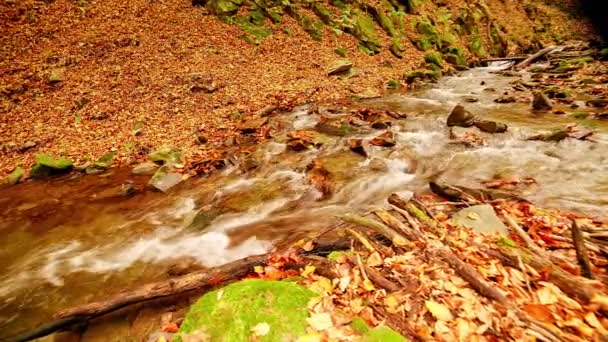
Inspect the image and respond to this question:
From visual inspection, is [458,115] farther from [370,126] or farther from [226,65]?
[226,65]

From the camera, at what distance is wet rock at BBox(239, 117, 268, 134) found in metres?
9.55

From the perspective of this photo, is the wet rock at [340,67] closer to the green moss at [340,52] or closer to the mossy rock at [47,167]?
the green moss at [340,52]

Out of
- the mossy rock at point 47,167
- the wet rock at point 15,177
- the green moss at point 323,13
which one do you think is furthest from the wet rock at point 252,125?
the green moss at point 323,13

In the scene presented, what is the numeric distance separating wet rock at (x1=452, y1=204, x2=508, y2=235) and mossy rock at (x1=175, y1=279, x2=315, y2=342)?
6.32 feet

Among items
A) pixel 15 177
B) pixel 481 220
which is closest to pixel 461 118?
pixel 481 220

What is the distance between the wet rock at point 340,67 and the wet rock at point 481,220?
10.9m

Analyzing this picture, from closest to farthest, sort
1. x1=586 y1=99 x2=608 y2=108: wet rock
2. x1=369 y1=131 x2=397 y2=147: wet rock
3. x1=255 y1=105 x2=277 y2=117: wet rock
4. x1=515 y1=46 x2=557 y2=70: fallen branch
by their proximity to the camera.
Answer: x1=369 y1=131 x2=397 y2=147: wet rock < x1=586 y1=99 x2=608 y2=108: wet rock < x1=255 y1=105 x2=277 y2=117: wet rock < x1=515 y1=46 x2=557 y2=70: fallen branch

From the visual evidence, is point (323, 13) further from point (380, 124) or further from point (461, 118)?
point (461, 118)

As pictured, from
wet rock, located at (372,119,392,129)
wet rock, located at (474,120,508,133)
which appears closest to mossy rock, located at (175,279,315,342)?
wet rock, located at (372,119,392,129)

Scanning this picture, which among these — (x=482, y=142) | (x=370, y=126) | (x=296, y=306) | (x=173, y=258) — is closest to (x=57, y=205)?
(x=173, y=258)

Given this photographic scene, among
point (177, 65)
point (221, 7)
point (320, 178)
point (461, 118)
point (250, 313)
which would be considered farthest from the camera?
point (221, 7)

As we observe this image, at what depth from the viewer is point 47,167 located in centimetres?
805

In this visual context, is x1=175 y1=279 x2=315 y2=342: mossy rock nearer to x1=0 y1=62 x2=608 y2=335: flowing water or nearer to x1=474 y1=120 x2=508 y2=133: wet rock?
x1=0 y1=62 x2=608 y2=335: flowing water

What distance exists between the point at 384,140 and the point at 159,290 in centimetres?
616
